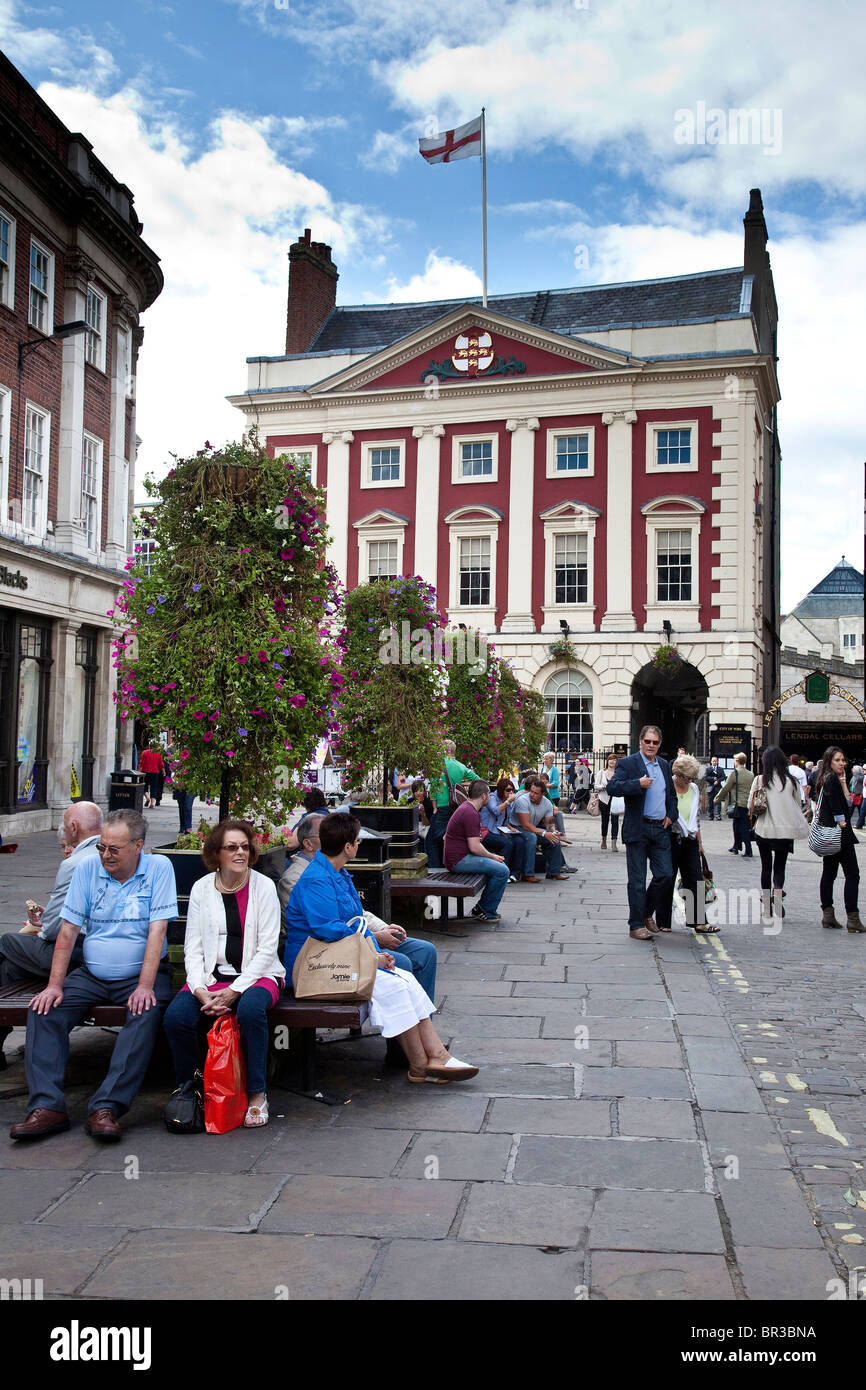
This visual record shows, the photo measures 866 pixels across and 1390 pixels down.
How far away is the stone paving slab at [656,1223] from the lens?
13.1 ft

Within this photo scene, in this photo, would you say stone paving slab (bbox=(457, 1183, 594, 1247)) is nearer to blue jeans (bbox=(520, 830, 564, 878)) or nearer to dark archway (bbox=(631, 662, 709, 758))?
blue jeans (bbox=(520, 830, 564, 878))

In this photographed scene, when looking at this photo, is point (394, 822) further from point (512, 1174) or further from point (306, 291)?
point (306, 291)

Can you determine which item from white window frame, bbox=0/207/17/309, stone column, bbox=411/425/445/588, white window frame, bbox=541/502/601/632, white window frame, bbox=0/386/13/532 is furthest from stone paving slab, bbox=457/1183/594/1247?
stone column, bbox=411/425/445/588

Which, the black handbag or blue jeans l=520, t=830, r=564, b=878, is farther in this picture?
blue jeans l=520, t=830, r=564, b=878

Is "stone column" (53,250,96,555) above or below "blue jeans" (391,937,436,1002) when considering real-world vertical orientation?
above

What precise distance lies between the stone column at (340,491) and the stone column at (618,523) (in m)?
8.89

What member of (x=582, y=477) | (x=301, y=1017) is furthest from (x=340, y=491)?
(x=301, y=1017)

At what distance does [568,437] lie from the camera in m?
38.2

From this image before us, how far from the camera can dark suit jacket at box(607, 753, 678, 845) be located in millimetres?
10625

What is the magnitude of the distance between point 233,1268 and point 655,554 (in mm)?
34680

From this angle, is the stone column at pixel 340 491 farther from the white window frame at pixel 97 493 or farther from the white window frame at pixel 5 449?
the white window frame at pixel 5 449

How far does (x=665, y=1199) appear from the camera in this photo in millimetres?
4418

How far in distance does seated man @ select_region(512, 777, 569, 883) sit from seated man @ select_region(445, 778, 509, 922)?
3684 millimetres

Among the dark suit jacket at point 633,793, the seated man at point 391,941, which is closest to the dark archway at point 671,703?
the dark suit jacket at point 633,793
